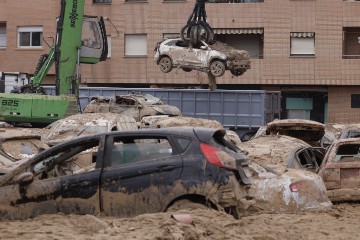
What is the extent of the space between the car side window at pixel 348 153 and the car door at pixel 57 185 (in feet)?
15.6

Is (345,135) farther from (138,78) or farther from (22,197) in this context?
(138,78)

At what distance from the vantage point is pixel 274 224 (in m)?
9.84

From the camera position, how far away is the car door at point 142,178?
964 centimetres

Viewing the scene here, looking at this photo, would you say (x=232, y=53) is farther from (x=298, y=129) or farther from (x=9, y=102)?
(x=298, y=129)

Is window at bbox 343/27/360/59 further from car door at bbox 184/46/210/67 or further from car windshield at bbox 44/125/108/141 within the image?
car windshield at bbox 44/125/108/141

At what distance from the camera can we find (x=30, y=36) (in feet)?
151

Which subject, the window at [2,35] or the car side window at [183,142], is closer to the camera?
the car side window at [183,142]

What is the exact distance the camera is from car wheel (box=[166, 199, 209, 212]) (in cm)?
959

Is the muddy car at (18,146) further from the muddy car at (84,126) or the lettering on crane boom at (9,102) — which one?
the lettering on crane boom at (9,102)

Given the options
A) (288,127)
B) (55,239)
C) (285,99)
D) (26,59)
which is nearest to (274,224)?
(55,239)

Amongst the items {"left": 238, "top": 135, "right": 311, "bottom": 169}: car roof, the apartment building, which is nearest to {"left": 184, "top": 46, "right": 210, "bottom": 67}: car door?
the apartment building

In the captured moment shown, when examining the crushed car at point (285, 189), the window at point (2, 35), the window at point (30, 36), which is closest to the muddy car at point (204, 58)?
the window at point (30, 36)

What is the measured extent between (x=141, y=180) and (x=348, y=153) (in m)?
5.31

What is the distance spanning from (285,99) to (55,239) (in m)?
36.0
